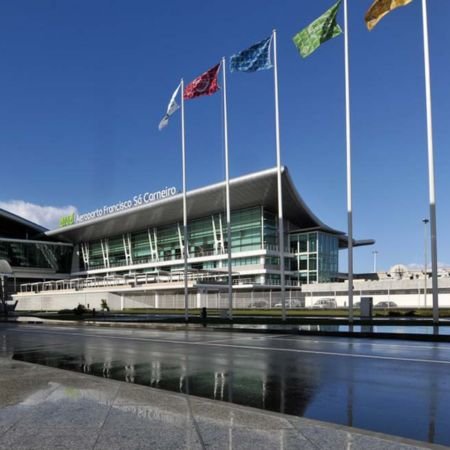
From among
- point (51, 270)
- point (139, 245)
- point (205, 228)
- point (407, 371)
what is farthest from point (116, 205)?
point (407, 371)

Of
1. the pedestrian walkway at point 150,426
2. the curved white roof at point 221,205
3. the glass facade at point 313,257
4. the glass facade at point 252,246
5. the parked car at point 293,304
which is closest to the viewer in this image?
the pedestrian walkway at point 150,426

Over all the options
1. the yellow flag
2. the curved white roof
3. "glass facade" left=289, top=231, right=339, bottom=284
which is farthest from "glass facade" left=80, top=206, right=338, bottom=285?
the yellow flag

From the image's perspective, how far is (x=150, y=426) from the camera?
5914mm

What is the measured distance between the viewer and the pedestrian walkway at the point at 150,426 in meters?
5.24

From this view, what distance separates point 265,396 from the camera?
8586mm

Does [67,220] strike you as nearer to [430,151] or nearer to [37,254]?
[37,254]

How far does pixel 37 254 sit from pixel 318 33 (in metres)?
101

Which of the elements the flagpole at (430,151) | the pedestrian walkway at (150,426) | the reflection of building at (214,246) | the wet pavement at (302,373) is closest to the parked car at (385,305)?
the reflection of building at (214,246)

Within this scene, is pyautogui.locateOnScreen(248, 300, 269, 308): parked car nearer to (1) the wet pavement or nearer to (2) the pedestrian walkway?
(1) the wet pavement

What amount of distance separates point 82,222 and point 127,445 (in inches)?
3953

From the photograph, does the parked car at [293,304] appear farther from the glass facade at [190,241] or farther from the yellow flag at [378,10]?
the yellow flag at [378,10]

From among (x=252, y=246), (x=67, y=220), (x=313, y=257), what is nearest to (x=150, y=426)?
(x=252, y=246)

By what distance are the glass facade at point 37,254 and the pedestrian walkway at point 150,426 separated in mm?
108600

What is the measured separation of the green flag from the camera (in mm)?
23688
